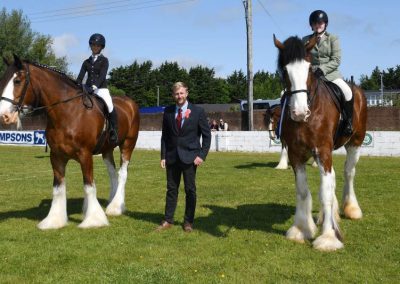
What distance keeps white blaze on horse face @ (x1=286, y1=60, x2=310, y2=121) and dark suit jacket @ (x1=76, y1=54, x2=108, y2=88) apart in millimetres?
3791

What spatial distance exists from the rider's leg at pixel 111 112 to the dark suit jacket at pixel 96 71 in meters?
0.18

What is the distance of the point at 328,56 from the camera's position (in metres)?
7.36

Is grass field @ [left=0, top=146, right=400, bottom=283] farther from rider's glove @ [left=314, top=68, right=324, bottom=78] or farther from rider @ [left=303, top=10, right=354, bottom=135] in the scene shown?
rider's glove @ [left=314, top=68, right=324, bottom=78]

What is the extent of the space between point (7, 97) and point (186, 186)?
10.0 feet

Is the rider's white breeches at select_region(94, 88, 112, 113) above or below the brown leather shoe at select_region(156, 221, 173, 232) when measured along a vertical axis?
above

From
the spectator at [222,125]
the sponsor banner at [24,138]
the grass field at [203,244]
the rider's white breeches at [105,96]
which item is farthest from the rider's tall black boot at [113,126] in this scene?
the spectator at [222,125]

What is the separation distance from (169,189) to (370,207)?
4.10 meters

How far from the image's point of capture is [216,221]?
822cm

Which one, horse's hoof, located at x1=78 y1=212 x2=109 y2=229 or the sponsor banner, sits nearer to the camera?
horse's hoof, located at x1=78 y1=212 x2=109 y2=229

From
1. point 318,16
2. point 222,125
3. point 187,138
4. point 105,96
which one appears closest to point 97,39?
point 105,96

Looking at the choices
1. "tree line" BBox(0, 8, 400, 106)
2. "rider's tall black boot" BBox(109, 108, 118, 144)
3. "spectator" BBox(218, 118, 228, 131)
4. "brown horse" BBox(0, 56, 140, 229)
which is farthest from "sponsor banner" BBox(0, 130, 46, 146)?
"tree line" BBox(0, 8, 400, 106)

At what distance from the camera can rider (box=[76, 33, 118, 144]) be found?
8461mm

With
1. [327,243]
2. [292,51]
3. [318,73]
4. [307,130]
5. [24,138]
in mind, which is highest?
[292,51]

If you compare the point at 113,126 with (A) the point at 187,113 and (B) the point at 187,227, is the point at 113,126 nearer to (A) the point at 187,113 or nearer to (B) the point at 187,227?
(A) the point at 187,113
